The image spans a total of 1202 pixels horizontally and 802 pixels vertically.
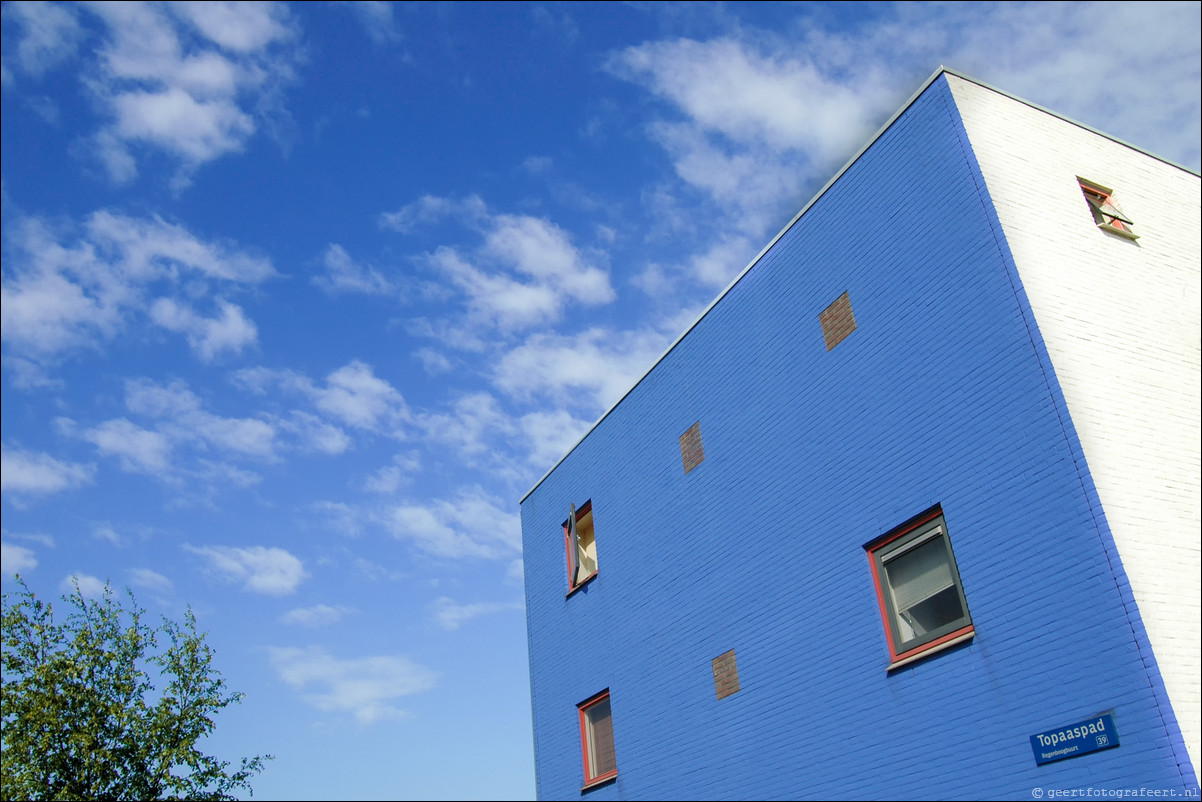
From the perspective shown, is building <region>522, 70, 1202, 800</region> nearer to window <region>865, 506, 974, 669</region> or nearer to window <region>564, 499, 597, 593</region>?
window <region>865, 506, 974, 669</region>

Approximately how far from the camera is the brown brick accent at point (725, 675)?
469 inches

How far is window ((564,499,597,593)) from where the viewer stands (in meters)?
16.7

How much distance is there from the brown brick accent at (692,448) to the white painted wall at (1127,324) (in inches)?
A: 231

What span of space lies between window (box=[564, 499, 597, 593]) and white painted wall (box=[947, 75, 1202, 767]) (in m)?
9.62

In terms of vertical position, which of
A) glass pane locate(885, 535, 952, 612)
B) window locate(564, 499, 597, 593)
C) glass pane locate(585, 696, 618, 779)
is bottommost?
glass pane locate(585, 696, 618, 779)

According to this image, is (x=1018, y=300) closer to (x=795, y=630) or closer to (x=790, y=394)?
(x=790, y=394)

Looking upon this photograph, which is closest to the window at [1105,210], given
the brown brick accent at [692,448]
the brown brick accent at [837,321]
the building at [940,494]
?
the building at [940,494]

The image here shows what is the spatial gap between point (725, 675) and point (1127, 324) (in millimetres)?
6711

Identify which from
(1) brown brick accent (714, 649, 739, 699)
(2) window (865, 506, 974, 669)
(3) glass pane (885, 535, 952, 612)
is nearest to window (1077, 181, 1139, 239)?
(2) window (865, 506, 974, 669)

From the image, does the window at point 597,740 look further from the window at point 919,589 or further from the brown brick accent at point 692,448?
the window at point 919,589

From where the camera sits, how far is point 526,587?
A: 18.6 meters

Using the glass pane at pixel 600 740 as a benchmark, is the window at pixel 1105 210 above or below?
above

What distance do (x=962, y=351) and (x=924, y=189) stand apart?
2168mm

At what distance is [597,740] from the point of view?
15164mm
